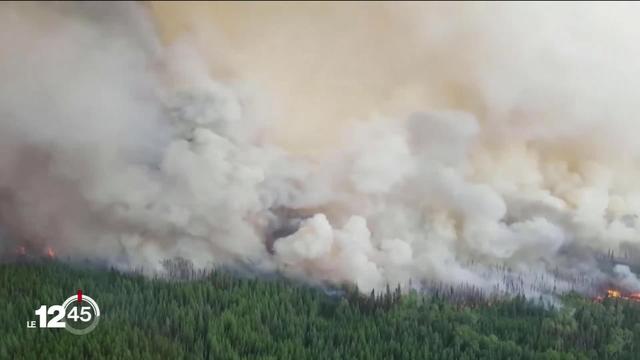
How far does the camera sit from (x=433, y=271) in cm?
187

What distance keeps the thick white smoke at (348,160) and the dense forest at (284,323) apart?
0.06 metres

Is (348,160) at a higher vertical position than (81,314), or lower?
higher

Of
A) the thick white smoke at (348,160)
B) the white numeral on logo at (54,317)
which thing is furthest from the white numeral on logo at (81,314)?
the thick white smoke at (348,160)

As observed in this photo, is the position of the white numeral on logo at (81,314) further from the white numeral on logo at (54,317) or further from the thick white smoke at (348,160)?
the thick white smoke at (348,160)

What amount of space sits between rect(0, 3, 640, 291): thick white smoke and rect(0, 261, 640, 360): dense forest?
0.06m

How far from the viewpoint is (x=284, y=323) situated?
185cm

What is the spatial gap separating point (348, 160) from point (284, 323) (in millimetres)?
427

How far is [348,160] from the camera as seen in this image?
1922mm

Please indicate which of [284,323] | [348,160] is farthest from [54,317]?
[348,160]

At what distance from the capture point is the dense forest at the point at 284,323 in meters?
1.80

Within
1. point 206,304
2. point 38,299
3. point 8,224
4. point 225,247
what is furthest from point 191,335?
point 8,224

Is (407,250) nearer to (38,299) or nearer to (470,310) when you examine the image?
(470,310)

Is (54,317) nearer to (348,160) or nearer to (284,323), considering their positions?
(284,323)

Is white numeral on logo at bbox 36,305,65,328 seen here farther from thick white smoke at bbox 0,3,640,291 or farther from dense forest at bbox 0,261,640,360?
thick white smoke at bbox 0,3,640,291
